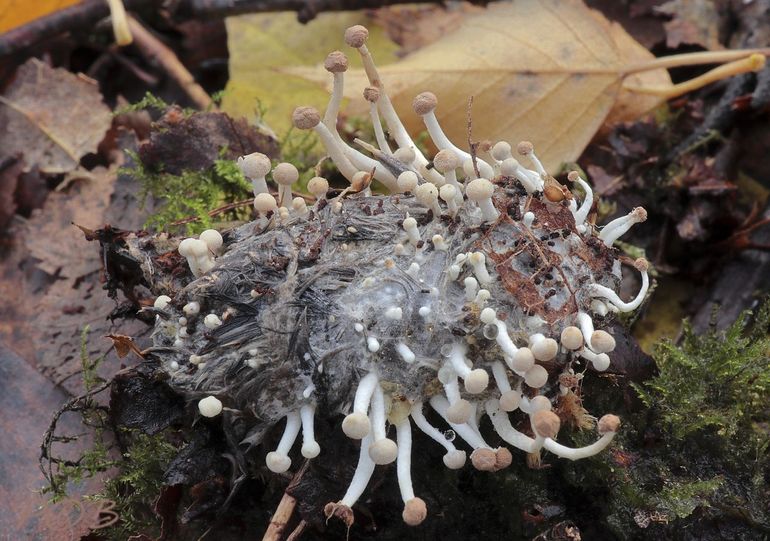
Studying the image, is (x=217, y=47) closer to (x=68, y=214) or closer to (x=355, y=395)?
(x=68, y=214)

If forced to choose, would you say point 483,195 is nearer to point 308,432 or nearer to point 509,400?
point 509,400

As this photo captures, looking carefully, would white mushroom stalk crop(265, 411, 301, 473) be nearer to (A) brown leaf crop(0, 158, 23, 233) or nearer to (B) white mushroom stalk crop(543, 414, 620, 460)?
(B) white mushroom stalk crop(543, 414, 620, 460)

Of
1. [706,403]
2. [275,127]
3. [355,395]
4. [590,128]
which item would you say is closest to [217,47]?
[275,127]

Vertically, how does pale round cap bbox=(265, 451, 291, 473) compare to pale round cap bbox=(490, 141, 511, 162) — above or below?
below

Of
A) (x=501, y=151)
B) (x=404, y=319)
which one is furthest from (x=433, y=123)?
(x=404, y=319)

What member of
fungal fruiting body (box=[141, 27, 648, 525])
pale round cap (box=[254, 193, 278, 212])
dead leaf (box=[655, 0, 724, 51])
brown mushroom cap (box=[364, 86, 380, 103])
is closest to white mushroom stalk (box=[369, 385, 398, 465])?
fungal fruiting body (box=[141, 27, 648, 525])

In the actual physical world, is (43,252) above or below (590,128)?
below
